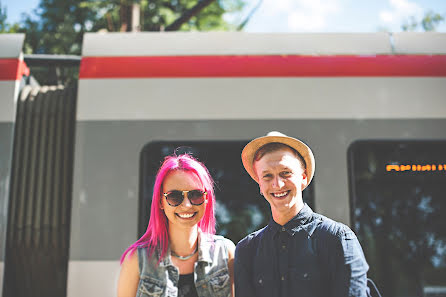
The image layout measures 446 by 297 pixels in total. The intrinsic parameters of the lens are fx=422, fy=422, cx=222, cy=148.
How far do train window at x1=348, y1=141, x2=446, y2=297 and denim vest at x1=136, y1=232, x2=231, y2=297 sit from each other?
153cm

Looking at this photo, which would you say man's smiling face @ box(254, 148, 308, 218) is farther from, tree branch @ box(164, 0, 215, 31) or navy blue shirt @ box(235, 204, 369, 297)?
tree branch @ box(164, 0, 215, 31)

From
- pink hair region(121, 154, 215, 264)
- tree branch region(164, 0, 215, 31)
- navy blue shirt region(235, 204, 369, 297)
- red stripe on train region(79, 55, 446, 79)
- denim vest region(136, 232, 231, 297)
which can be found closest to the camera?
navy blue shirt region(235, 204, 369, 297)

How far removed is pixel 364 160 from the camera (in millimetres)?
3305

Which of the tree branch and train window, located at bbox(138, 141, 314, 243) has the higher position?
the tree branch

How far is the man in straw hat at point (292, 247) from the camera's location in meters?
1.71

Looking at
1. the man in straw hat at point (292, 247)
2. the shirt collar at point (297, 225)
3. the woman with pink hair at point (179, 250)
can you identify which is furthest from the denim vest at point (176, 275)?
the shirt collar at point (297, 225)

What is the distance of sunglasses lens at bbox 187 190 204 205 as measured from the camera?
6.72 ft

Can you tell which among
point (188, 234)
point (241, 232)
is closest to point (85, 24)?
point (241, 232)

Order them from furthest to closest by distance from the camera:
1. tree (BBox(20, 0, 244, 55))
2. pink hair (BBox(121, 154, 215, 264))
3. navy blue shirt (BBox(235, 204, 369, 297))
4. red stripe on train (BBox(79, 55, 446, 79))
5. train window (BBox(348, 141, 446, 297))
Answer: tree (BBox(20, 0, 244, 55)), red stripe on train (BBox(79, 55, 446, 79)), train window (BBox(348, 141, 446, 297)), pink hair (BBox(121, 154, 215, 264)), navy blue shirt (BBox(235, 204, 369, 297))

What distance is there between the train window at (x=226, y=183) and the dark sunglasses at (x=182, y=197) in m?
1.24

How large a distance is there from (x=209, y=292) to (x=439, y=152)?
2315 millimetres

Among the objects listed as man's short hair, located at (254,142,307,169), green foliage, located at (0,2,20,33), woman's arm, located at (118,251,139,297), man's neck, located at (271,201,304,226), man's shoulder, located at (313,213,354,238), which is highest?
green foliage, located at (0,2,20,33)

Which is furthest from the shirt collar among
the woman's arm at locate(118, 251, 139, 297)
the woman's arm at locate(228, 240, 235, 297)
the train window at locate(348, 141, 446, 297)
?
the train window at locate(348, 141, 446, 297)

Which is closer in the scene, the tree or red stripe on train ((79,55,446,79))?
red stripe on train ((79,55,446,79))
